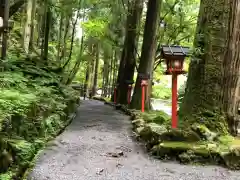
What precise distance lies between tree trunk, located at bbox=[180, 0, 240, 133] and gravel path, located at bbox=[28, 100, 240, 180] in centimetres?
154

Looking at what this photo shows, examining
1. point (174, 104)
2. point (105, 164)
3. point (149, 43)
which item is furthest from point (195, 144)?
point (149, 43)

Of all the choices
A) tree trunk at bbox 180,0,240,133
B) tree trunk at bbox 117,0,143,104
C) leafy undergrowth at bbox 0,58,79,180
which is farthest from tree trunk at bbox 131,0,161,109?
tree trunk at bbox 180,0,240,133

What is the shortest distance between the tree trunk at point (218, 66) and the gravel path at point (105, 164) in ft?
5.04

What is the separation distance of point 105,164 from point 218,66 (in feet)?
10.3

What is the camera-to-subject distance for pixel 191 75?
6.75m

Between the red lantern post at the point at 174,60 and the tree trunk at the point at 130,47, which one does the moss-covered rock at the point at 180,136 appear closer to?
the red lantern post at the point at 174,60

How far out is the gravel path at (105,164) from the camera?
176 inches

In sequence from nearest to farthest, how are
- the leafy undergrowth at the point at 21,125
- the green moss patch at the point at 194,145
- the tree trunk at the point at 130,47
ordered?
1. the leafy undergrowth at the point at 21,125
2. the green moss patch at the point at 194,145
3. the tree trunk at the point at 130,47

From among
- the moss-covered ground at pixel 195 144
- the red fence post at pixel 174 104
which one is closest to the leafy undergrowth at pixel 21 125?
the moss-covered ground at pixel 195 144

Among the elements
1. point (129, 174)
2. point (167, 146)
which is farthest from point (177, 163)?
point (129, 174)

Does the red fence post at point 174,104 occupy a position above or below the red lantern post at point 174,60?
below

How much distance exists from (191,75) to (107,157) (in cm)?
269

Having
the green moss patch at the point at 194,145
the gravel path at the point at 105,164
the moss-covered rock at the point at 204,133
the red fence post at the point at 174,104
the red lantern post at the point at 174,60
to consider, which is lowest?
the gravel path at the point at 105,164

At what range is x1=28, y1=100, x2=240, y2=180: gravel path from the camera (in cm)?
447
